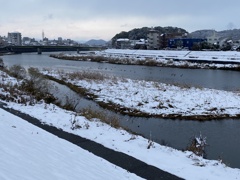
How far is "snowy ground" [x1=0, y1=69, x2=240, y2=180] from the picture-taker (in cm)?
595

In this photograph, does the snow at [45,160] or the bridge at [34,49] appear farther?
the bridge at [34,49]

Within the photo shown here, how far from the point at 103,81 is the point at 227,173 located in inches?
894

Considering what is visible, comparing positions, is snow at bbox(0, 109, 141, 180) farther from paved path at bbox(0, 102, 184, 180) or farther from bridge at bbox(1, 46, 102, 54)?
bridge at bbox(1, 46, 102, 54)

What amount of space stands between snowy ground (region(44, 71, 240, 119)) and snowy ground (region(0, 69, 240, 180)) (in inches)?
317

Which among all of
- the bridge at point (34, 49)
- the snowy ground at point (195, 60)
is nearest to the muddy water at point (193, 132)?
the snowy ground at point (195, 60)

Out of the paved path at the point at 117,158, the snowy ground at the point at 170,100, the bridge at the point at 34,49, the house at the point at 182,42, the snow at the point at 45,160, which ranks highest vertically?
the house at the point at 182,42

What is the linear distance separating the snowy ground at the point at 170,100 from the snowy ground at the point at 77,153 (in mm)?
8060

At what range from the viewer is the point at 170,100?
21.3 metres

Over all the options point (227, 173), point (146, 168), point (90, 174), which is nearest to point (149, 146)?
point (146, 168)

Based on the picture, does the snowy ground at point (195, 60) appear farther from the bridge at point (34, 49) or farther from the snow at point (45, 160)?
the bridge at point (34, 49)

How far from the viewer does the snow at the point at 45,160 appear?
5435 millimetres

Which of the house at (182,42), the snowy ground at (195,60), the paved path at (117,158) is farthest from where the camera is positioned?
the house at (182,42)

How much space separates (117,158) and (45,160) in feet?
7.57

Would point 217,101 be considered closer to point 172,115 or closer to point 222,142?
Result: point 172,115
